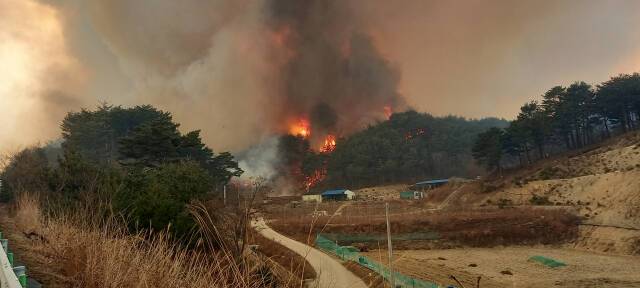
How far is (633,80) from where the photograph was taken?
296 feet

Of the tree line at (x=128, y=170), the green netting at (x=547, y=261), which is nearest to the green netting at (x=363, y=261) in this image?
the tree line at (x=128, y=170)

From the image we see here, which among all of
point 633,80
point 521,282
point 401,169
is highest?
point 633,80

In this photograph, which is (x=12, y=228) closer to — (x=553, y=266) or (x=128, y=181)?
(x=128, y=181)

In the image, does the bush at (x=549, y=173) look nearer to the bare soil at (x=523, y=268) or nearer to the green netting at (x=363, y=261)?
the bare soil at (x=523, y=268)

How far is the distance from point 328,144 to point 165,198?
157655 millimetres

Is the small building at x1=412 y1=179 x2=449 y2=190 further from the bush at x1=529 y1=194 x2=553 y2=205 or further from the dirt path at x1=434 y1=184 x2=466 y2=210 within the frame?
the bush at x1=529 y1=194 x2=553 y2=205

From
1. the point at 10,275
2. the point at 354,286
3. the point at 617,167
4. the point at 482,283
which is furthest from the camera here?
the point at 617,167

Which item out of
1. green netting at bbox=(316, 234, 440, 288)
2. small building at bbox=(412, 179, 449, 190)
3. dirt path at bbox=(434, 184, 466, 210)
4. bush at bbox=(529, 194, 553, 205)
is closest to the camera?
green netting at bbox=(316, 234, 440, 288)

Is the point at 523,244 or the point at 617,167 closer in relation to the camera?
the point at 523,244

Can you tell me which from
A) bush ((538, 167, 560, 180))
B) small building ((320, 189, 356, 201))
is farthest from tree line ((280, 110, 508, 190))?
bush ((538, 167, 560, 180))

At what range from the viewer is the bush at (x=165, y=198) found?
20.4 metres

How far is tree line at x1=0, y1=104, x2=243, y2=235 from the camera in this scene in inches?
830

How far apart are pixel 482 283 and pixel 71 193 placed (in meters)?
31.1

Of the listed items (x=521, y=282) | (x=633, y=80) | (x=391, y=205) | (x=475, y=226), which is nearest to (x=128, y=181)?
(x=521, y=282)
